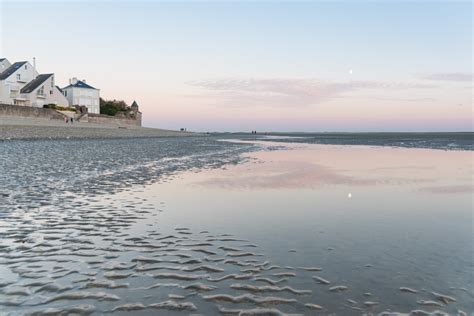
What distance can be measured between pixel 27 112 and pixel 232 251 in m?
61.0

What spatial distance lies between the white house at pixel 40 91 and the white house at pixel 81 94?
10608 mm

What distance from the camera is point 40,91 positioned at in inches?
3280

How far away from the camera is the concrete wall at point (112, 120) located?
272 ft

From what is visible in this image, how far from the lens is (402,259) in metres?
6.62

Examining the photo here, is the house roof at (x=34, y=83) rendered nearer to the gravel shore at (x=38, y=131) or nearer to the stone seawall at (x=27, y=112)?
the stone seawall at (x=27, y=112)

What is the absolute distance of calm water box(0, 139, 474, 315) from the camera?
194 inches

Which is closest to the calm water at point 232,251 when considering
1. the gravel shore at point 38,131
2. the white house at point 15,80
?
the gravel shore at point 38,131

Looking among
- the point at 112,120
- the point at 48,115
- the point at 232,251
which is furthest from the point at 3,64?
the point at 232,251

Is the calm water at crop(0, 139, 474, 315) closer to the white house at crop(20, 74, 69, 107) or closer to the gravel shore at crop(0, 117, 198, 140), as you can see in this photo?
the gravel shore at crop(0, 117, 198, 140)

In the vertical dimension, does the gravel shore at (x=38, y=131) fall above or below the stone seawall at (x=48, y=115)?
below

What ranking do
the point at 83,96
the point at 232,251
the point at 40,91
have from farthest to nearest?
the point at 83,96 → the point at 40,91 → the point at 232,251

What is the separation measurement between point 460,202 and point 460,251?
6.05 m

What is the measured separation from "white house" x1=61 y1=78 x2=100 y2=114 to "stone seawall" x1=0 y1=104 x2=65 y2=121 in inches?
1274

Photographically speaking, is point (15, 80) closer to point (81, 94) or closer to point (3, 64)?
point (3, 64)
